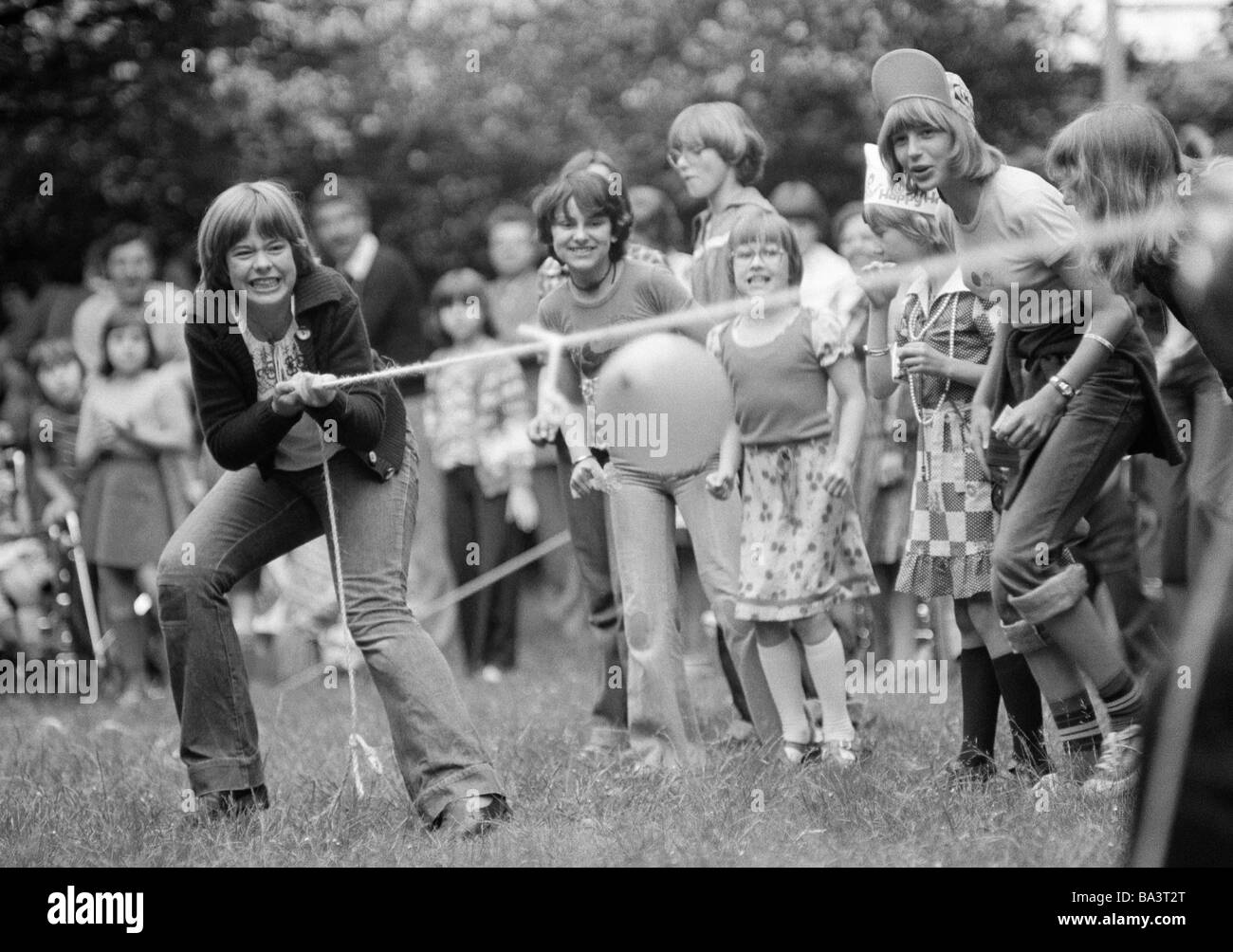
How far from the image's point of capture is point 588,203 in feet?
18.2

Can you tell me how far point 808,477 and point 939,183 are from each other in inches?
43.6

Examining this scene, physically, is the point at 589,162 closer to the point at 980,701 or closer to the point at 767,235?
the point at 767,235

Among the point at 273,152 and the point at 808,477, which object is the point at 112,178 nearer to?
the point at 273,152

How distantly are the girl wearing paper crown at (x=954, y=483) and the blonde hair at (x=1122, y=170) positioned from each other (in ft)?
2.14

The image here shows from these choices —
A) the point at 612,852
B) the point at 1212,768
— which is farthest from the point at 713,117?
the point at 1212,768

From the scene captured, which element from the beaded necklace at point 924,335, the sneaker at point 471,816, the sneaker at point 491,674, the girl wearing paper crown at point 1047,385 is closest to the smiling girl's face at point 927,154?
the girl wearing paper crown at point 1047,385

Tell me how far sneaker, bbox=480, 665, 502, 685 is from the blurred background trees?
518 centimetres

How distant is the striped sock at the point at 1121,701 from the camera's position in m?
4.76

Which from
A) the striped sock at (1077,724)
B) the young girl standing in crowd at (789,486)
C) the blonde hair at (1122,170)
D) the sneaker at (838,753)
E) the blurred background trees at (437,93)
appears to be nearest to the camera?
the blonde hair at (1122,170)

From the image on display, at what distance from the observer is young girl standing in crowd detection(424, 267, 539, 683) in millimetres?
9016

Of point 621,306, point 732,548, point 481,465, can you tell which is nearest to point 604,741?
point 732,548

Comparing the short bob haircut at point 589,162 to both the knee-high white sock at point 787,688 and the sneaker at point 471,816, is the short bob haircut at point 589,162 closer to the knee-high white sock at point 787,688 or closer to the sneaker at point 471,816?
the knee-high white sock at point 787,688

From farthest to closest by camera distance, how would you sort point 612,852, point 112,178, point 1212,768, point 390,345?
point 112,178 → point 390,345 → point 612,852 → point 1212,768

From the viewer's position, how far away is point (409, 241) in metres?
15.9
